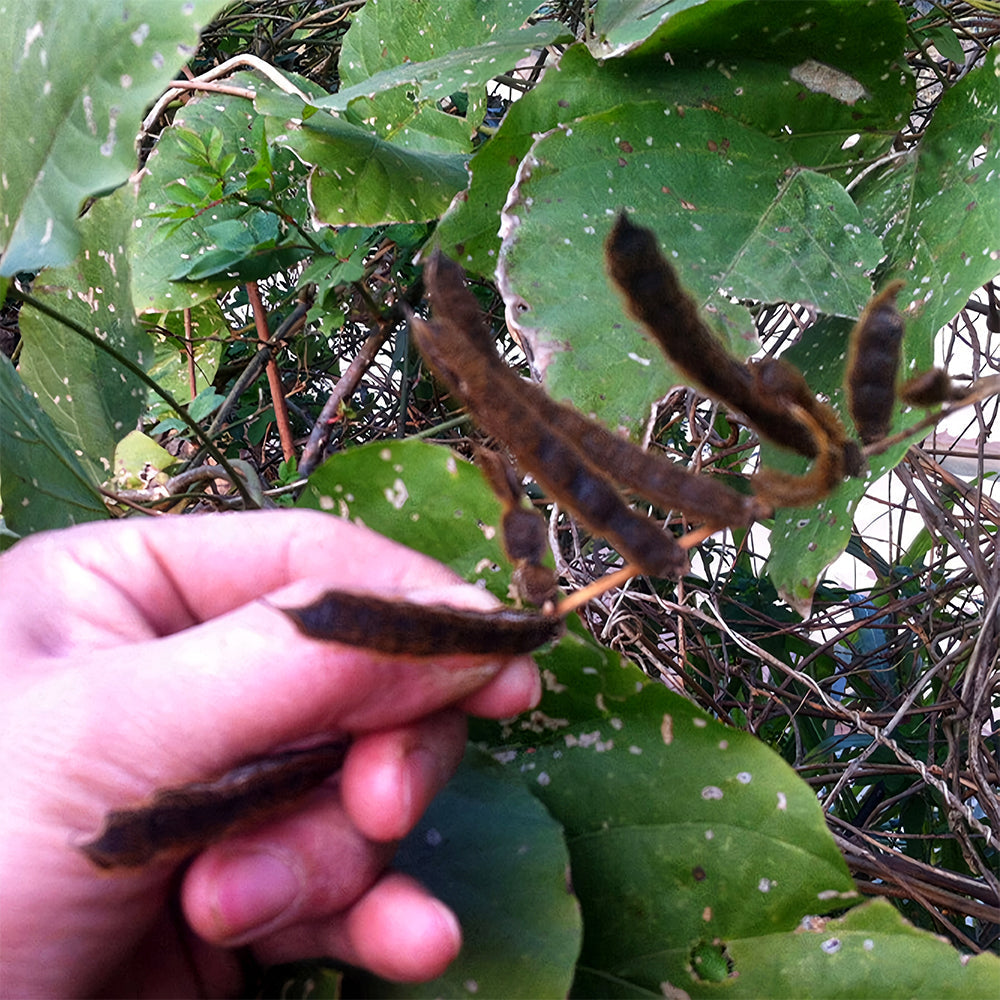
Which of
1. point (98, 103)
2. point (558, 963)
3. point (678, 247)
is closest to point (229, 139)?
point (98, 103)

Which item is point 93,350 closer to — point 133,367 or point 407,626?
point 133,367

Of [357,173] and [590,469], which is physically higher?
[357,173]

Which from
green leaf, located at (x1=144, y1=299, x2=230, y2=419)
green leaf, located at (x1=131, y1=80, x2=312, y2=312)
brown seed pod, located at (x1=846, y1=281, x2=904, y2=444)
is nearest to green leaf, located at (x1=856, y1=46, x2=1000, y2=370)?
brown seed pod, located at (x1=846, y1=281, x2=904, y2=444)

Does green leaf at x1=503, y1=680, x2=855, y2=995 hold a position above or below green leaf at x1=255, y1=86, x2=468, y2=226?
below

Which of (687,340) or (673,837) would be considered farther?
(673,837)

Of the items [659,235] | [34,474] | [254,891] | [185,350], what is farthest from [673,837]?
[185,350]

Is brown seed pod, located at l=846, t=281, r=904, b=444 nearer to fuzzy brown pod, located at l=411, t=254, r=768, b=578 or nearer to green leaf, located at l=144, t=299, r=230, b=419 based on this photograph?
fuzzy brown pod, located at l=411, t=254, r=768, b=578

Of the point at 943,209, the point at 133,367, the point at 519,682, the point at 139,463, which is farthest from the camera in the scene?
the point at 139,463
